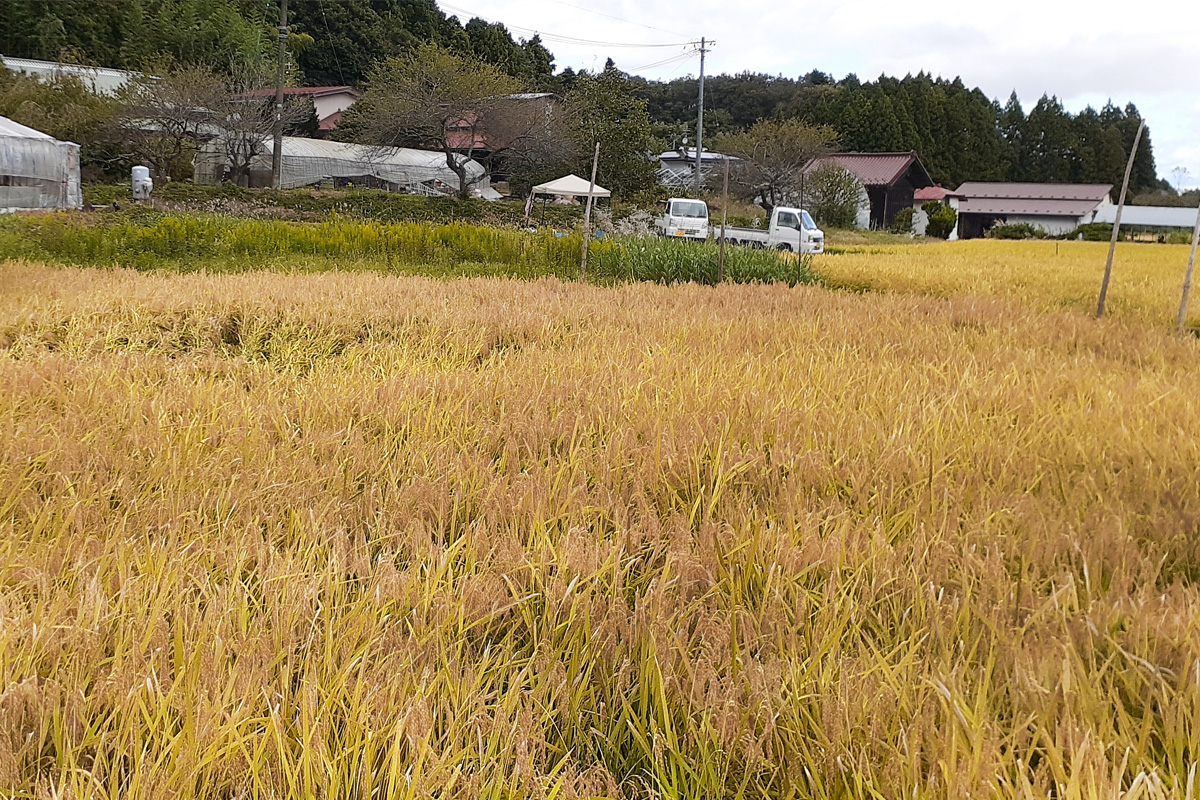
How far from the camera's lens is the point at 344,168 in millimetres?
31250

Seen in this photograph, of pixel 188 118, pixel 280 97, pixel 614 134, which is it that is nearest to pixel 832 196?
pixel 614 134

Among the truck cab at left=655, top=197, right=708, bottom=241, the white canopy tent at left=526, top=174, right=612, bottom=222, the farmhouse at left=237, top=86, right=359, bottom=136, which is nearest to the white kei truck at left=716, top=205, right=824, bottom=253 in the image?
the truck cab at left=655, top=197, right=708, bottom=241

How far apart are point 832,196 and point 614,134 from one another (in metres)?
9.73

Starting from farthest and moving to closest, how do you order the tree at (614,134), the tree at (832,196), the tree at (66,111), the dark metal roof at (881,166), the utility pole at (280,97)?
the dark metal roof at (881,166) < the tree at (832,196) < the tree at (614,134) < the utility pole at (280,97) < the tree at (66,111)

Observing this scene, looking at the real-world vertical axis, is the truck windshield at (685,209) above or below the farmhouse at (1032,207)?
below

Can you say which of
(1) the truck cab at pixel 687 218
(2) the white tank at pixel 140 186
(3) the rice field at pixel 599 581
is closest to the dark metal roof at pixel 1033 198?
(1) the truck cab at pixel 687 218

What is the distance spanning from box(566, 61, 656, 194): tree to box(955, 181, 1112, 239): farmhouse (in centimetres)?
2315

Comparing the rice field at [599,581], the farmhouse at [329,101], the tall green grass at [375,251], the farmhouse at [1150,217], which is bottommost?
the rice field at [599,581]

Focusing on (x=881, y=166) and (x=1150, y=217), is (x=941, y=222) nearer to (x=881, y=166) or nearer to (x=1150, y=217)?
(x=881, y=166)

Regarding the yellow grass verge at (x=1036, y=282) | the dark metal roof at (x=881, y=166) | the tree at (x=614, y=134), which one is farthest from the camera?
the dark metal roof at (x=881, y=166)

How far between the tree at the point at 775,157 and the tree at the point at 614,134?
549 cm

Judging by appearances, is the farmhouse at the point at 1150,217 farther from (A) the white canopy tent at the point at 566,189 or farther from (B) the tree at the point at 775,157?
(A) the white canopy tent at the point at 566,189

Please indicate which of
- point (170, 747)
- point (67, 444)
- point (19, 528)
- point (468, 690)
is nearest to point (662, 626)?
point (468, 690)

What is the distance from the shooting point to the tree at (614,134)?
95.0ft
